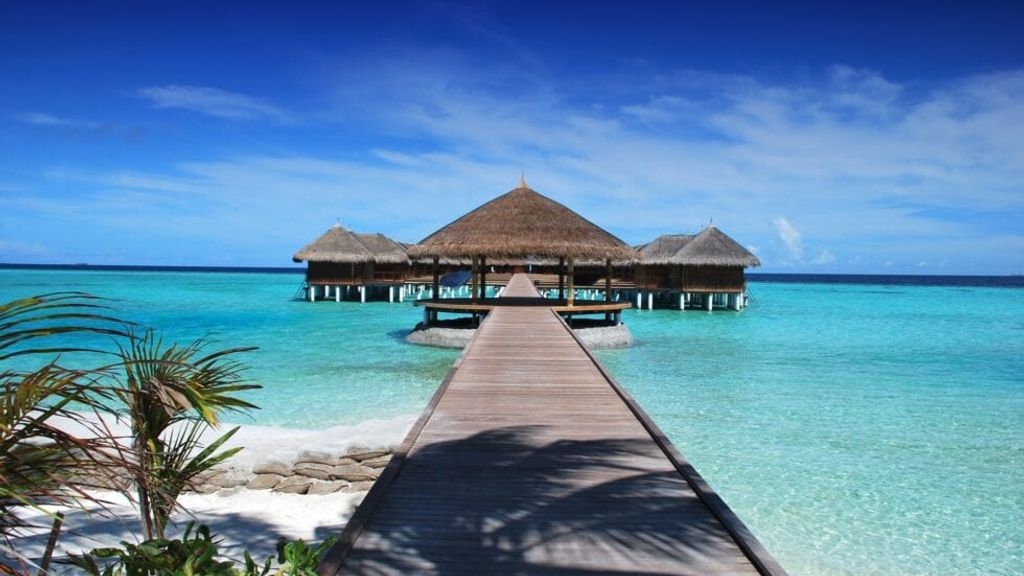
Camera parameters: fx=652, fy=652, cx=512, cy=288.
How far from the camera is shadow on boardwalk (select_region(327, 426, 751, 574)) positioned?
9.52 ft

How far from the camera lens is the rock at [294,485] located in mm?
6148

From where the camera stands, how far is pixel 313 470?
6.42 meters

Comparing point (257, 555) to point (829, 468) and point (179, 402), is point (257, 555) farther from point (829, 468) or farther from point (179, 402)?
point (829, 468)

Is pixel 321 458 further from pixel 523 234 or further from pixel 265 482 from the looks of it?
pixel 523 234

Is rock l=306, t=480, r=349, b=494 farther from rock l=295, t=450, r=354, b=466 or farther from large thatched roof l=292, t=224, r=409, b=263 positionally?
large thatched roof l=292, t=224, r=409, b=263

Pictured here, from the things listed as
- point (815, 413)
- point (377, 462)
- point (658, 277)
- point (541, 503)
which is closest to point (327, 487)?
point (377, 462)

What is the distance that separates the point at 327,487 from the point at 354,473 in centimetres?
31

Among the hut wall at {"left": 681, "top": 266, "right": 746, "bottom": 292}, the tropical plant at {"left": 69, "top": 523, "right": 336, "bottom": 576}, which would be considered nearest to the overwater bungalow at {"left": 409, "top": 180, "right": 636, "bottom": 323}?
the hut wall at {"left": 681, "top": 266, "right": 746, "bottom": 292}

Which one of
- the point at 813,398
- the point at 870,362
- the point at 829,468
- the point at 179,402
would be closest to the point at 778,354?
the point at 870,362

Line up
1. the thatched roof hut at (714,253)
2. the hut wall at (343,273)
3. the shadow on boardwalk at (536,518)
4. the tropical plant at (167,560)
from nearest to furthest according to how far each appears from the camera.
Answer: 1. the tropical plant at (167,560)
2. the shadow on boardwalk at (536,518)
3. the thatched roof hut at (714,253)
4. the hut wall at (343,273)

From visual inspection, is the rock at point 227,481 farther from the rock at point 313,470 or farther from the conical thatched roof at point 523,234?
the conical thatched roof at point 523,234

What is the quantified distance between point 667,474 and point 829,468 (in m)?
3.79

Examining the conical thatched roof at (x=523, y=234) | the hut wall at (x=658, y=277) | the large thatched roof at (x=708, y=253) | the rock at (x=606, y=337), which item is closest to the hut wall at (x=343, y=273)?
the hut wall at (x=658, y=277)

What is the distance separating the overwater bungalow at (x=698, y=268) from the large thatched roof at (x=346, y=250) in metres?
11.5
